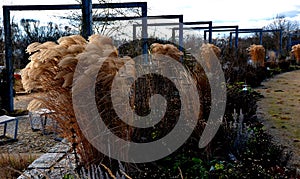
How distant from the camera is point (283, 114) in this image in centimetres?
622

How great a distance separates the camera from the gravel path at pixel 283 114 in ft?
14.6

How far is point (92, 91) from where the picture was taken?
2.50m

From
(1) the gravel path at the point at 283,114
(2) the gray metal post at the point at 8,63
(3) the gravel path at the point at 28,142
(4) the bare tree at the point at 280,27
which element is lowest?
(3) the gravel path at the point at 28,142

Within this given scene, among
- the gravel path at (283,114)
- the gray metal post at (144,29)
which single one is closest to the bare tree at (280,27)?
the gravel path at (283,114)

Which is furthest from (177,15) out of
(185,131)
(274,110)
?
(185,131)

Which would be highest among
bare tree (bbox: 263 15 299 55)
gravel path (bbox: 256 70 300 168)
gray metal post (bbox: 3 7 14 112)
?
bare tree (bbox: 263 15 299 55)

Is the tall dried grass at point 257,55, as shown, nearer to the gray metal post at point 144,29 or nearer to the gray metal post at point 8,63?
the gray metal post at point 144,29

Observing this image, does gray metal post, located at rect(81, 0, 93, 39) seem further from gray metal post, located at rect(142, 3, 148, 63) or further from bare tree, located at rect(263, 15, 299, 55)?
bare tree, located at rect(263, 15, 299, 55)

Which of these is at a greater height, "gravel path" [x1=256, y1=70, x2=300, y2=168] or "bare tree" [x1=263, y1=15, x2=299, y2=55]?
"bare tree" [x1=263, y1=15, x2=299, y2=55]

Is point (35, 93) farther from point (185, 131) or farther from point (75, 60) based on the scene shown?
point (185, 131)

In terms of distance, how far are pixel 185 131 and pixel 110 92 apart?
108 cm

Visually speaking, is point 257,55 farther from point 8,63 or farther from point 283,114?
point 8,63

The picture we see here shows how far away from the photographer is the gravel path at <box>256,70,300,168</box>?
4.44 m

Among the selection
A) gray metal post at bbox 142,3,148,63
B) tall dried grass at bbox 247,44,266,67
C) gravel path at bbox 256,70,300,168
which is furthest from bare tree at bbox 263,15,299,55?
gray metal post at bbox 142,3,148,63
